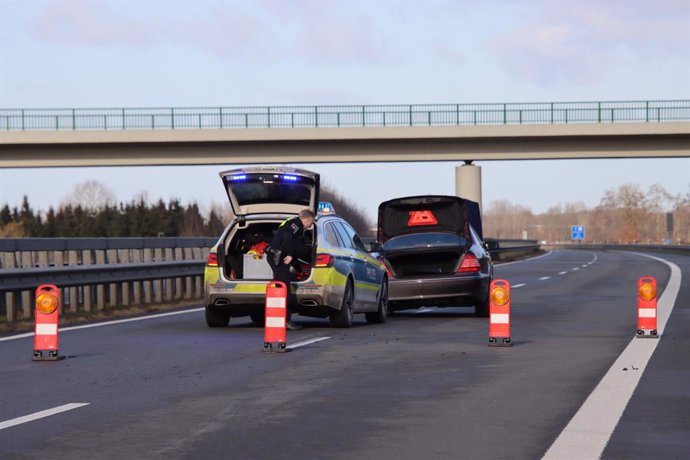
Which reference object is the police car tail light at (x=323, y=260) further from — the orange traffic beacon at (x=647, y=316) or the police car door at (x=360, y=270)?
the orange traffic beacon at (x=647, y=316)

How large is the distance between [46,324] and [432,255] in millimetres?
8860

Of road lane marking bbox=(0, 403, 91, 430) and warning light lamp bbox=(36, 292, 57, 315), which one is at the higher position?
warning light lamp bbox=(36, 292, 57, 315)

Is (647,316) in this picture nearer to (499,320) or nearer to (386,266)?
(499,320)

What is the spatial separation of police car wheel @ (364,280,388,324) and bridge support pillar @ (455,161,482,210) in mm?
34584

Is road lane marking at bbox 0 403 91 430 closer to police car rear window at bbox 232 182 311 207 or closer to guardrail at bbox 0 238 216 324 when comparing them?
guardrail at bbox 0 238 216 324

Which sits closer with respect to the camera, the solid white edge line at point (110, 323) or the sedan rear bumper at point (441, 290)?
the solid white edge line at point (110, 323)

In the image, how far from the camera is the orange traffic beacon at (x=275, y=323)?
1359cm

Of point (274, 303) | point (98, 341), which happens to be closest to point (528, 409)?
point (274, 303)

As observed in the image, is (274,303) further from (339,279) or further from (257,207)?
(257,207)

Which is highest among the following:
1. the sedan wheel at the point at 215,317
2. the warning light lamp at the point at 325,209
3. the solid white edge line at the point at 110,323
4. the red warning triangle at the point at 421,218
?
the warning light lamp at the point at 325,209

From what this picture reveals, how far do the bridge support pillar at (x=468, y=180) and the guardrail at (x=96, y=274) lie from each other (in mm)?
25632

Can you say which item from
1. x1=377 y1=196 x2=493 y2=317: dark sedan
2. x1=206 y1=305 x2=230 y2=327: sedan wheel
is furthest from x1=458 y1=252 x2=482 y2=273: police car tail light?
x1=206 y1=305 x2=230 y2=327: sedan wheel

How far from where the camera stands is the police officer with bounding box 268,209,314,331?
→ 16.3m

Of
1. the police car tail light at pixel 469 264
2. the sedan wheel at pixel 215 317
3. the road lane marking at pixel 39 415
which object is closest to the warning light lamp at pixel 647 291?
the police car tail light at pixel 469 264
